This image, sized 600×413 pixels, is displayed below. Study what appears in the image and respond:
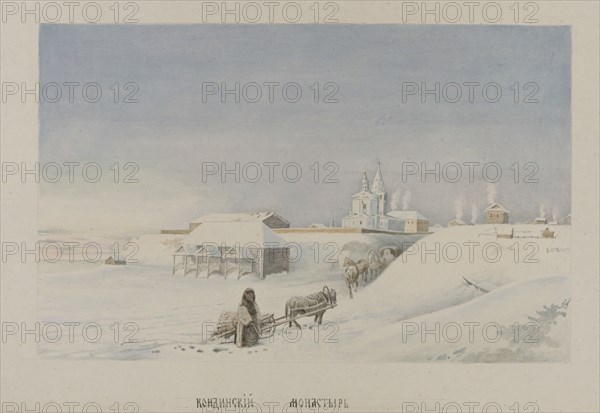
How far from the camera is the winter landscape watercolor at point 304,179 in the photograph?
3.83 metres

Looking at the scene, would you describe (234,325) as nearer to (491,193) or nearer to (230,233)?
(230,233)

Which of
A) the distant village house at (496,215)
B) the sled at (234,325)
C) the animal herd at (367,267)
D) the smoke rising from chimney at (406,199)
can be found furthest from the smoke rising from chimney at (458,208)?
the sled at (234,325)

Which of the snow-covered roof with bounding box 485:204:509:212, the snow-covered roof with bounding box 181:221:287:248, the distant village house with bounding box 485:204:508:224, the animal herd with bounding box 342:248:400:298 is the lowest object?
the animal herd with bounding box 342:248:400:298

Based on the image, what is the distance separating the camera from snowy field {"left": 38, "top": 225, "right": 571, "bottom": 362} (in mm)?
3814

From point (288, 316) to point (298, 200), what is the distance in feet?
2.16

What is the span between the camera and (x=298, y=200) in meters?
3.85

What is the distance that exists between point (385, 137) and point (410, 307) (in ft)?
3.20

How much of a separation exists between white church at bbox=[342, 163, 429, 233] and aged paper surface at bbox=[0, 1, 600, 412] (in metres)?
0.01

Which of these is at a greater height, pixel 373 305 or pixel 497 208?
pixel 497 208

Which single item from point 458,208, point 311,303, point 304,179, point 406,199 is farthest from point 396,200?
point 311,303

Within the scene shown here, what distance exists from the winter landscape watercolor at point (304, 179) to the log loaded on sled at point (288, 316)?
0.9 inches

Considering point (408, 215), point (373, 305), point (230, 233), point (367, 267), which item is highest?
point (408, 215)

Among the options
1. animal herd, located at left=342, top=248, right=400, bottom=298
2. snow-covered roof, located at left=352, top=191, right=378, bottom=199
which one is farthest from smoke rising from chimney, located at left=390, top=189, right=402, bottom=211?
animal herd, located at left=342, top=248, right=400, bottom=298

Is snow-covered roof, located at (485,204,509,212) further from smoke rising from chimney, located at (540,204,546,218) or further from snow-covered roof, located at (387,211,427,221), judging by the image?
snow-covered roof, located at (387,211,427,221)
